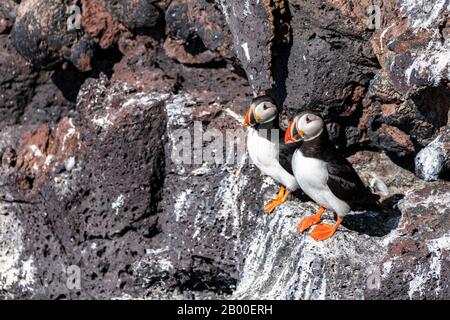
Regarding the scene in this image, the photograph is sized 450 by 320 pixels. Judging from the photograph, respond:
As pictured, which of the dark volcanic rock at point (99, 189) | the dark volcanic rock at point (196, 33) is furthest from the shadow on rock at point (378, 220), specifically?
the dark volcanic rock at point (99, 189)

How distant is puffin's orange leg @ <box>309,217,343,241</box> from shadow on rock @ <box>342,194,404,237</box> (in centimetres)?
20

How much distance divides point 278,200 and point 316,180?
0.83m

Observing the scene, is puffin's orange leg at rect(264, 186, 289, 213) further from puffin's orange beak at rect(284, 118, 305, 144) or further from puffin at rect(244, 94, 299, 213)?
puffin's orange beak at rect(284, 118, 305, 144)

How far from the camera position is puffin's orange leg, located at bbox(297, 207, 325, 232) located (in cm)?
677

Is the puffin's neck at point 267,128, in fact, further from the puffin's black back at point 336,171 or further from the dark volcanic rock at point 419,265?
the dark volcanic rock at point 419,265

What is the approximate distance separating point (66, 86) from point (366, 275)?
394cm

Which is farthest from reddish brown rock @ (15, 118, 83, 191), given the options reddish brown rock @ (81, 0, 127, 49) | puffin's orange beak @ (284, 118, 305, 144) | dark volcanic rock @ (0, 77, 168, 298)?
puffin's orange beak @ (284, 118, 305, 144)

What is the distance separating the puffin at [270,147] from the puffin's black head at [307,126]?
42 cm

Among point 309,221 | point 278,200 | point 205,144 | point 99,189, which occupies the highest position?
point 205,144

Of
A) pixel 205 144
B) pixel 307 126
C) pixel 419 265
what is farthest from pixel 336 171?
pixel 205 144

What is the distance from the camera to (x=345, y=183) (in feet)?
21.2

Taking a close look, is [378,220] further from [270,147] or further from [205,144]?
[205,144]

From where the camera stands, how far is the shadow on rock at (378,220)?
6.72 meters

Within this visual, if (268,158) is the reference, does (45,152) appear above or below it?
above
